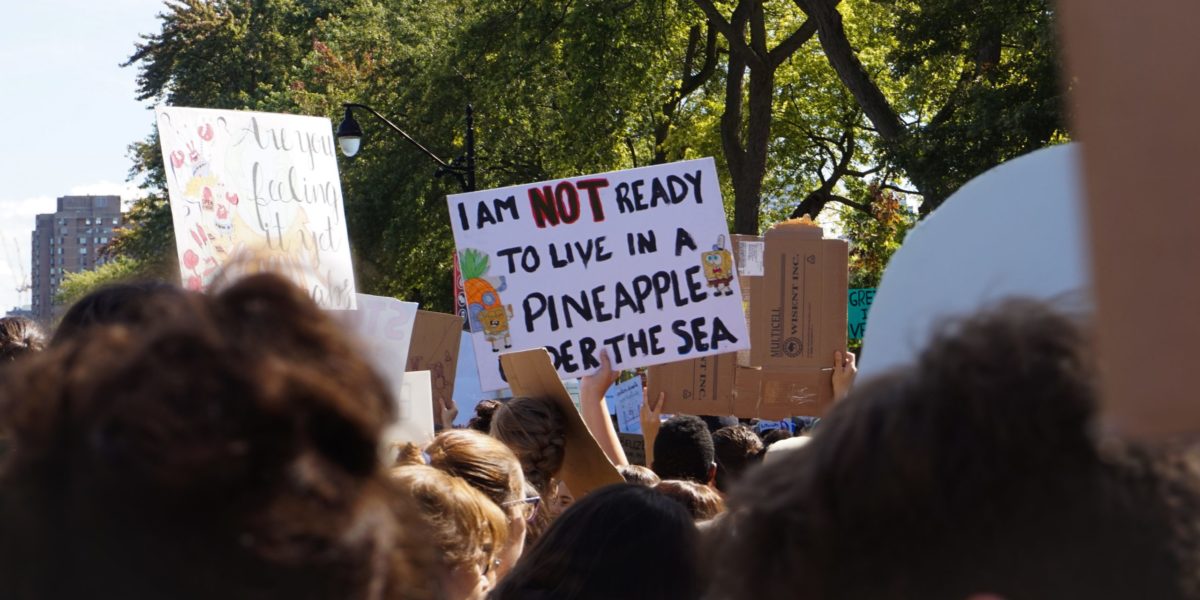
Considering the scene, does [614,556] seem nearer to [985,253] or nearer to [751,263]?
[985,253]

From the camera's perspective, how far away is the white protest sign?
1.46m

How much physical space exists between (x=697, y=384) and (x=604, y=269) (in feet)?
2.52

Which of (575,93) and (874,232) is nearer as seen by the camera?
(575,93)

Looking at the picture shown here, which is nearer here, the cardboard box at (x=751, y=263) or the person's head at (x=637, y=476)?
the person's head at (x=637, y=476)

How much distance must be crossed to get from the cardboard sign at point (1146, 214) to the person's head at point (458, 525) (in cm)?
215

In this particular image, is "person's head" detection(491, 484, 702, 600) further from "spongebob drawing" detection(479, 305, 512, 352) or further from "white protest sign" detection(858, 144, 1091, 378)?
"spongebob drawing" detection(479, 305, 512, 352)

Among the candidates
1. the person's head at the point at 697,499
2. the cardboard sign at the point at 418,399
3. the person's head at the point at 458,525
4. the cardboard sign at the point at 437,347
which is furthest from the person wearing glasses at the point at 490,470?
the cardboard sign at the point at 437,347

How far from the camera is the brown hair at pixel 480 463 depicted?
3.19 meters

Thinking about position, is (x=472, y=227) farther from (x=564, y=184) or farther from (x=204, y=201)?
(x=204, y=201)

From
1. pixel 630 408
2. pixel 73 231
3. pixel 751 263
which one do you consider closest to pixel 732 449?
pixel 751 263

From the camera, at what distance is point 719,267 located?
240 inches

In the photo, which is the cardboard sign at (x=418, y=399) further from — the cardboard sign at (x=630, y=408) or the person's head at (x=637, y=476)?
the cardboard sign at (x=630, y=408)

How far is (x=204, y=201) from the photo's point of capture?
4535mm

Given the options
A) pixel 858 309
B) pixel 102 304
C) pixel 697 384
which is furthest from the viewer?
pixel 858 309
